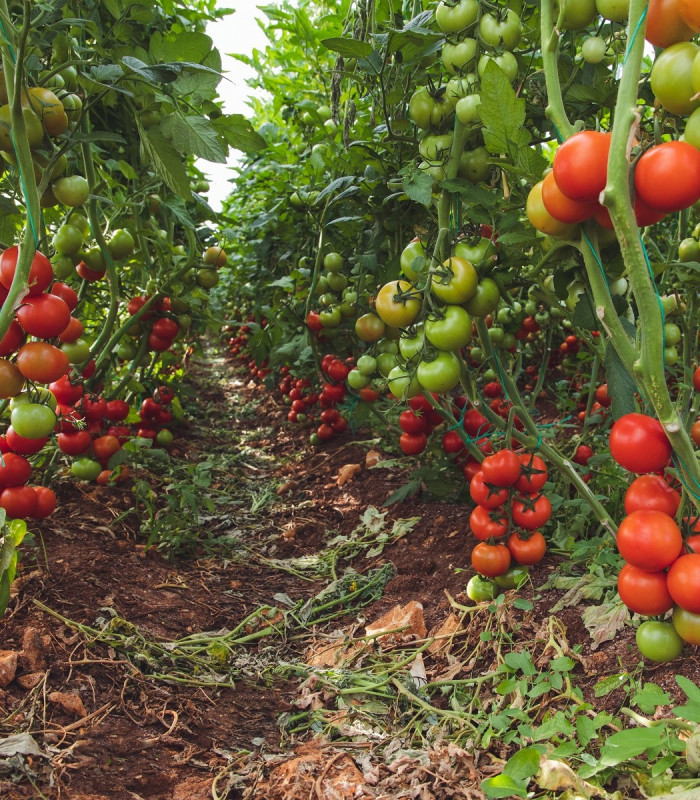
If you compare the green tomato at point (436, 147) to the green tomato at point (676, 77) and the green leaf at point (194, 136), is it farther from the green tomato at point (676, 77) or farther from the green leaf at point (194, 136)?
the green tomato at point (676, 77)

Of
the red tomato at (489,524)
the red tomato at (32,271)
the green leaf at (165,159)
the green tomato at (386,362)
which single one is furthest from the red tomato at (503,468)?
the red tomato at (32,271)

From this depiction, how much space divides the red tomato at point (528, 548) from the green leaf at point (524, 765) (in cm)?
67

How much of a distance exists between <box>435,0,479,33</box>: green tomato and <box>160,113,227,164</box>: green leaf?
1.94ft

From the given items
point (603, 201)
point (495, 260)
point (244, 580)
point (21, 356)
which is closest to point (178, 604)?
point (244, 580)

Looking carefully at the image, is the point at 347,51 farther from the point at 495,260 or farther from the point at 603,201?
the point at 603,201

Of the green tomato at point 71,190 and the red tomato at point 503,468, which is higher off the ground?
the green tomato at point 71,190

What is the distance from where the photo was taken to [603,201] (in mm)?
902

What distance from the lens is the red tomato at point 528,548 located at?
71.1 inches

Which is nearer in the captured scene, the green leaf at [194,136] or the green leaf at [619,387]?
the green leaf at [619,387]

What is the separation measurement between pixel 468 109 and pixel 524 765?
1340 mm

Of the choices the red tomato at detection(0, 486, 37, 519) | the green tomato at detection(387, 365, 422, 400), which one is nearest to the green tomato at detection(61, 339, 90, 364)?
the red tomato at detection(0, 486, 37, 519)

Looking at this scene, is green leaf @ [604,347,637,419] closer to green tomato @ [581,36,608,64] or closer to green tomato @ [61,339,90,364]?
green tomato @ [581,36,608,64]

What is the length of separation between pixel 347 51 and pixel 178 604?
186 cm

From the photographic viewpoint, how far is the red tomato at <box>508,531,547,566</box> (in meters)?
1.81
